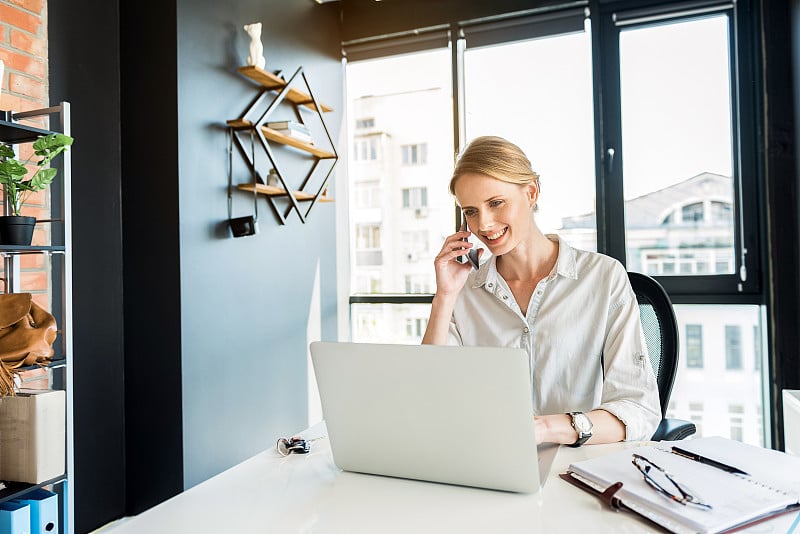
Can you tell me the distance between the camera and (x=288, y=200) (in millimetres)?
2934

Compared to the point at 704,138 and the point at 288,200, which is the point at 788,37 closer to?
the point at 704,138

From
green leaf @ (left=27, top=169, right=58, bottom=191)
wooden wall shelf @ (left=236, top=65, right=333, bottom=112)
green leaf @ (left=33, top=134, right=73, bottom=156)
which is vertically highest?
wooden wall shelf @ (left=236, top=65, right=333, bottom=112)

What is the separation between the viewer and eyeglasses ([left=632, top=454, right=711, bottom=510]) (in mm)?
789

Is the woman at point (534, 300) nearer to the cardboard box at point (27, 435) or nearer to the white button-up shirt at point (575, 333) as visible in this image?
the white button-up shirt at point (575, 333)

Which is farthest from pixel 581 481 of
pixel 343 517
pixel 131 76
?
pixel 131 76

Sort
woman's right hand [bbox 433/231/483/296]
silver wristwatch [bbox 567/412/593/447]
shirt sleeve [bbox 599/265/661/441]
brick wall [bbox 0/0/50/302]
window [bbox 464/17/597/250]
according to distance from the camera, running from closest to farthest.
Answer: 1. silver wristwatch [bbox 567/412/593/447]
2. shirt sleeve [bbox 599/265/661/441]
3. woman's right hand [bbox 433/231/483/296]
4. brick wall [bbox 0/0/50/302]
5. window [bbox 464/17/597/250]

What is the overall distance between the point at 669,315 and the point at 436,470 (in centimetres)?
100

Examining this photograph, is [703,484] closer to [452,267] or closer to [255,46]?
[452,267]

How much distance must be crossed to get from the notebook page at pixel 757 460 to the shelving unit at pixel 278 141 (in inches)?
78.3

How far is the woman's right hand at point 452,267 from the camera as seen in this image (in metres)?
1.59

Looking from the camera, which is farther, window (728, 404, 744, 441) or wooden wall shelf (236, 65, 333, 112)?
window (728, 404, 744, 441)

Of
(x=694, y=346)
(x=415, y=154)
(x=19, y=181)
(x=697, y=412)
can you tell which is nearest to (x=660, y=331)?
(x=694, y=346)

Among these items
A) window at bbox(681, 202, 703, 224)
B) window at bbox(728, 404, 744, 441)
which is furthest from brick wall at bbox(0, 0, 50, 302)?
window at bbox(728, 404, 744, 441)

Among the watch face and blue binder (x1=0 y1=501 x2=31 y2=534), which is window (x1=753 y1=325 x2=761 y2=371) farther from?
blue binder (x1=0 y1=501 x2=31 y2=534)
